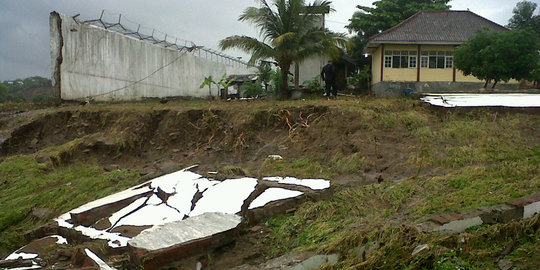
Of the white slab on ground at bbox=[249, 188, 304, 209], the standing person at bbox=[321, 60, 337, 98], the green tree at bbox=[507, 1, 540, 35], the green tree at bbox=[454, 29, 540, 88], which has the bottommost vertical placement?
A: the white slab on ground at bbox=[249, 188, 304, 209]

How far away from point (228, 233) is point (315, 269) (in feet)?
3.92

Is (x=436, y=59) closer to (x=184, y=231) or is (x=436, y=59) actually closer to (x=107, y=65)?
(x=107, y=65)

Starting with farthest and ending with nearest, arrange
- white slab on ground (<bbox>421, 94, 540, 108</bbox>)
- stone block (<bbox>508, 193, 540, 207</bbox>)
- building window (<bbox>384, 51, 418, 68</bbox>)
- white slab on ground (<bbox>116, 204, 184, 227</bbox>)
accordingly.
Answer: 1. building window (<bbox>384, 51, 418, 68</bbox>)
2. white slab on ground (<bbox>421, 94, 540, 108</bbox>)
3. white slab on ground (<bbox>116, 204, 184, 227</bbox>)
4. stone block (<bbox>508, 193, 540, 207</bbox>)

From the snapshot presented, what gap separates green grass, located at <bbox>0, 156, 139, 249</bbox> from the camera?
708 cm

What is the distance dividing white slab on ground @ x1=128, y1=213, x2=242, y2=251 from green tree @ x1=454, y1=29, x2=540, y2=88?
1255 cm

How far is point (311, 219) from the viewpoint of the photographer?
506 cm

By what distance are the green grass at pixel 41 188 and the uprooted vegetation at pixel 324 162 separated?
29 mm

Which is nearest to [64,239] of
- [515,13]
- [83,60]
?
[83,60]

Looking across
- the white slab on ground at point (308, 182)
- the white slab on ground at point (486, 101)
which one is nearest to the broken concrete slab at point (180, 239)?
the white slab on ground at point (308, 182)

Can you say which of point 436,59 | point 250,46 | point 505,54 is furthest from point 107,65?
point 436,59

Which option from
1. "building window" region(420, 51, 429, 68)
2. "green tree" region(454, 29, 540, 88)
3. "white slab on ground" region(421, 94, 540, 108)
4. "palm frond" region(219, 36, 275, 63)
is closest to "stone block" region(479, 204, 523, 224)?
"white slab on ground" region(421, 94, 540, 108)

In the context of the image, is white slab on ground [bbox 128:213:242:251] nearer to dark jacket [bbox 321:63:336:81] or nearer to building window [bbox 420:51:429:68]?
dark jacket [bbox 321:63:336:81]

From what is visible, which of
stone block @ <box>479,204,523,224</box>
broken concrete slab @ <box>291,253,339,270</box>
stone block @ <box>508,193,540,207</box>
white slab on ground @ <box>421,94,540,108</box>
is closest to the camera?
broken concrete slab @ <box>291,253,339,270</box>

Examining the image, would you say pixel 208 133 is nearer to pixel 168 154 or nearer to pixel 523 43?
pixel 168 154
